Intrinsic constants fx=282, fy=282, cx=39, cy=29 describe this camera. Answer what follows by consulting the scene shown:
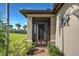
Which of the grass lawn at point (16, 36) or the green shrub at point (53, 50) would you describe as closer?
the grass lawn at point (16, 36)

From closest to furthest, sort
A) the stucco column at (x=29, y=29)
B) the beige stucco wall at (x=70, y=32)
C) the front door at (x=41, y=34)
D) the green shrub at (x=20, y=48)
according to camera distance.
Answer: the green shrub at (x=20, y=48)
the beige stucco wall at (x=70, y=32)
the stucco column at (x=29, y=29)
the front door at (x=41, y=34)

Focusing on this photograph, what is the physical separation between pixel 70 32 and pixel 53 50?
106cm

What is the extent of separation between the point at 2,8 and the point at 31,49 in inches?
67.1

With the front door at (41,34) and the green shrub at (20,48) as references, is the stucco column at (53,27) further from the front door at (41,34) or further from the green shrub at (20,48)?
the green shrub at (20,48)

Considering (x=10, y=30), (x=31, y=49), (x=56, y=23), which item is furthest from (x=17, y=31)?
(x=56, y=23)

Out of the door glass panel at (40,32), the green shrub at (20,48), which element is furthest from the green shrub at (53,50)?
the green shrub at (20,48)

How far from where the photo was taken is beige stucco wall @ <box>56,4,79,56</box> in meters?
9.19

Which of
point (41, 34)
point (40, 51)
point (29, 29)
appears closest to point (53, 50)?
point (40, 51)

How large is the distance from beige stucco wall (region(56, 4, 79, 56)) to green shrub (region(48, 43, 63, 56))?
0.18 metres

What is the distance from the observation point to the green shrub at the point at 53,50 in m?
9.22

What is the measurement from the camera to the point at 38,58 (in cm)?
820

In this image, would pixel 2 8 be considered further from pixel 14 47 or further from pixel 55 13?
pixel 55 13

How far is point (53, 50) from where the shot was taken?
934 centimetres

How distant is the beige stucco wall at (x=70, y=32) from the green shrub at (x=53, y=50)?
18 cm
